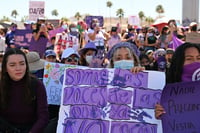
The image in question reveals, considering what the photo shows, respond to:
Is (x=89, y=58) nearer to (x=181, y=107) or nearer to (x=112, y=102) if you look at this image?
(x=112, y=102)

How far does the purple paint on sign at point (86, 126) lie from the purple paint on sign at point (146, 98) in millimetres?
332

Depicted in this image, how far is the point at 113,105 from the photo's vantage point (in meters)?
3.71

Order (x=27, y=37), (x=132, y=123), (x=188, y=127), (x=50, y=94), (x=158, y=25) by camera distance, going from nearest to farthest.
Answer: (x=188, y=127) → (x=132, y=123) → (x=50, y=94) → (x=27, y=37) → (x=158, y=25)

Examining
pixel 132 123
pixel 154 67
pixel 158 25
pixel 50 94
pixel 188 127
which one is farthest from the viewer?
pixel 158 25

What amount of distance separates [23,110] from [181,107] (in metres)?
1.41

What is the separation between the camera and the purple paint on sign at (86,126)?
366 centimetres

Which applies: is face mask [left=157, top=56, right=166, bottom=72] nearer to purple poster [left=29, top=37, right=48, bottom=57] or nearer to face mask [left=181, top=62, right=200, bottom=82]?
purple poster [left=29, top=37, right=48, bottom=57]

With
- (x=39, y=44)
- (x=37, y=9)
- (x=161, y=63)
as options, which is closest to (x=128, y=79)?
(x=161, y=63)

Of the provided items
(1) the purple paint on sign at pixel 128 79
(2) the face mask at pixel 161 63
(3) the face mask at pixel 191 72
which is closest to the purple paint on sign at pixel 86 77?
(1) the purple paint on sign at pixel 128 79

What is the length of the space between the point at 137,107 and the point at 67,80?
2.32 feet

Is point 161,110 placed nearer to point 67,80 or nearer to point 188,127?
point 188,127

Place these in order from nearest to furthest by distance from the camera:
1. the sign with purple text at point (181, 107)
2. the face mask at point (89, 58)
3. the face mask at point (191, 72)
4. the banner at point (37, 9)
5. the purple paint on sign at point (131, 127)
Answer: the sign with purple text at point (181, 107), the face mask at point (191, 72), the purple paint on sign at point (131, 127), the face mask at point (89, 58), the banner at point (37, 9)

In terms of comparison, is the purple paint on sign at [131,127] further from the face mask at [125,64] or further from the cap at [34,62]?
the cap at [34,62]

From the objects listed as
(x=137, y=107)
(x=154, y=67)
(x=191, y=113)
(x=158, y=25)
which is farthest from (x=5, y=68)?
(x=158, y=25)
